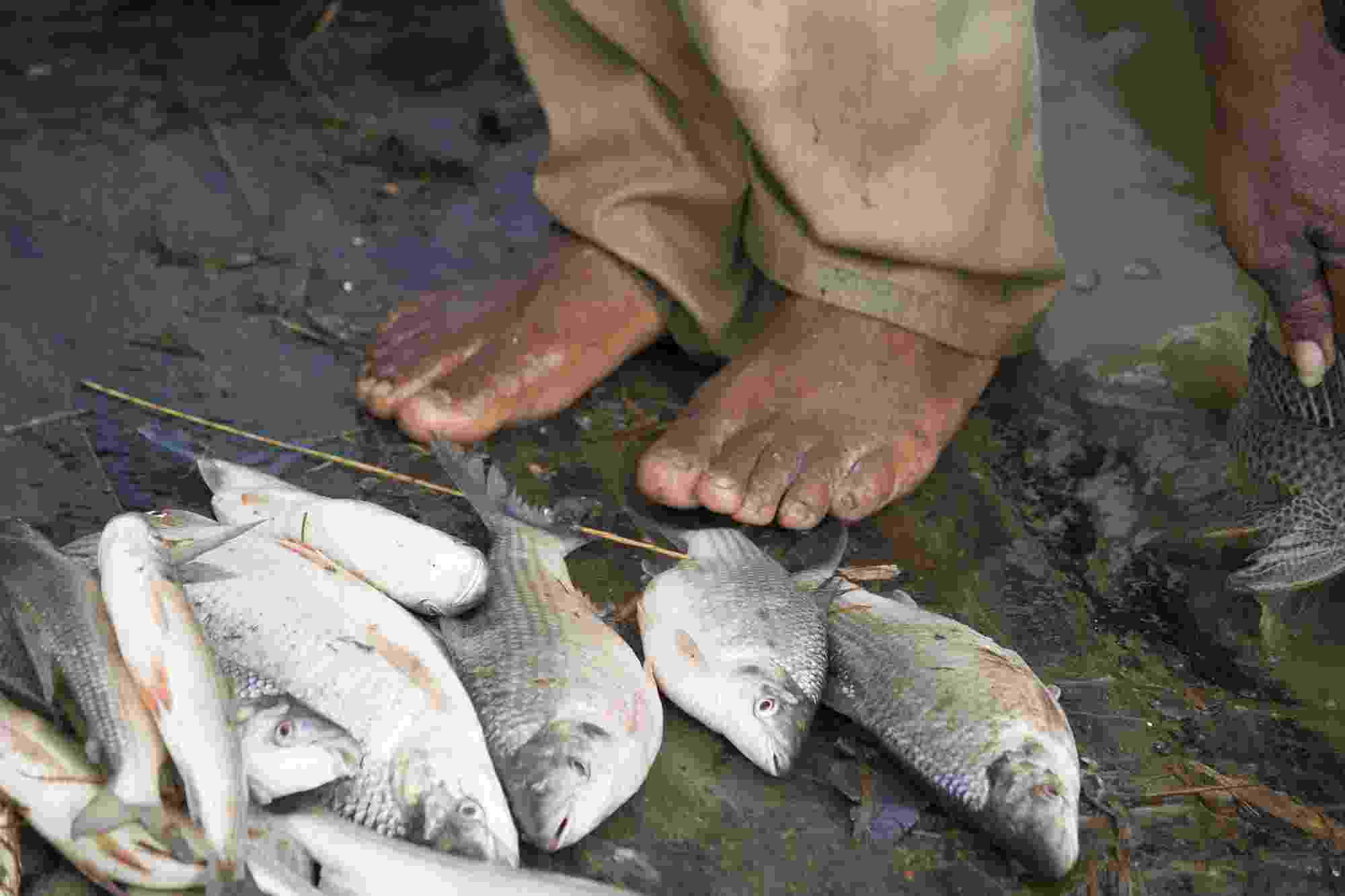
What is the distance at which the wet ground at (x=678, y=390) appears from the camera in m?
2.26

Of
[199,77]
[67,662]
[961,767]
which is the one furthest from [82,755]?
[199,77]

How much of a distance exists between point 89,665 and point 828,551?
1.48m

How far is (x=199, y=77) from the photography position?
455cm

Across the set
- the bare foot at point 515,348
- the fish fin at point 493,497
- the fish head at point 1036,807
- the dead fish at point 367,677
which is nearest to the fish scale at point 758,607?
the fish fin at point 493,497

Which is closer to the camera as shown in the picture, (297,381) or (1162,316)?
(297,381)

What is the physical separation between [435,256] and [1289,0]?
7.57ft

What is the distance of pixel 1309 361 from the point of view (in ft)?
8.56

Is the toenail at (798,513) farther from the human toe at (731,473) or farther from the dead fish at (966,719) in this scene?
the dead fish at (966,719)

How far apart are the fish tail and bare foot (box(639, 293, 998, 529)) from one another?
0.33 meters

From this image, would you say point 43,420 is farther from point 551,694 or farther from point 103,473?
point 551,694

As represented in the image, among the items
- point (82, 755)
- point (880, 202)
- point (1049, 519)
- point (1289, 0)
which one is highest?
point (1289, 0)

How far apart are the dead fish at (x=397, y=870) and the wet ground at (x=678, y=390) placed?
20 centimetres

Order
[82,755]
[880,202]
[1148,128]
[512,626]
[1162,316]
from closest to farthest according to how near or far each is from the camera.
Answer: [82,755] → [512,626] → [880,202] → [1162,316] → [1148,128]

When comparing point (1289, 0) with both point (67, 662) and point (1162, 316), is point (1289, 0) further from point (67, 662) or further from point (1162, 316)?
point (67, 662)
